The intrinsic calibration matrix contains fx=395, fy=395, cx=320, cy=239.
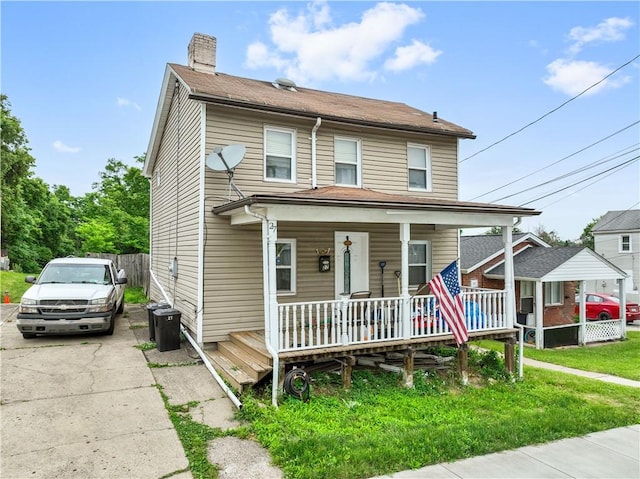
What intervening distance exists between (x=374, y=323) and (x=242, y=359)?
256 centimetres

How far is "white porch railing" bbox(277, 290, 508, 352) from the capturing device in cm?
679

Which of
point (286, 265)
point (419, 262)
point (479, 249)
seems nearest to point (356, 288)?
point (286, 265)

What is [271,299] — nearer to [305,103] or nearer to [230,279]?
[230,279]

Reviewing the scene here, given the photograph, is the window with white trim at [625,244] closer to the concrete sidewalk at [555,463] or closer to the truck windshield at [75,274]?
the concrete sidewalk at [555,463]

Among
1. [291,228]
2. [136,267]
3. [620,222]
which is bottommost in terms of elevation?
[136,267]

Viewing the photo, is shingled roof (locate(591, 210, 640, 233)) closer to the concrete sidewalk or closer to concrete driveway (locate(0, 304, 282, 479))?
the concrete sidewalk

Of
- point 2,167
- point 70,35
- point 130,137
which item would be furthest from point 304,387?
point 130,137

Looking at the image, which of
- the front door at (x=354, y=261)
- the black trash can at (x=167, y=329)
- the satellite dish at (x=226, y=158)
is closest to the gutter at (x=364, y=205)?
the satellite dish at (x=226, y=158)

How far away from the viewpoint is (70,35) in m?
13.2

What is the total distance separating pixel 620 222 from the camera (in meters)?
31.1

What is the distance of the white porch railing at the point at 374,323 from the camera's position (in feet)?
22.3

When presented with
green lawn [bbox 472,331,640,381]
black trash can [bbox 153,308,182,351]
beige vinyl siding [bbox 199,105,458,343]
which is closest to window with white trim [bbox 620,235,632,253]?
green lawn [bbox 472,331,640,381]

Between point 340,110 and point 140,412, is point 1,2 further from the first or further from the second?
point 140,412

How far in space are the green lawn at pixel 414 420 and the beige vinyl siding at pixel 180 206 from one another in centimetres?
385
